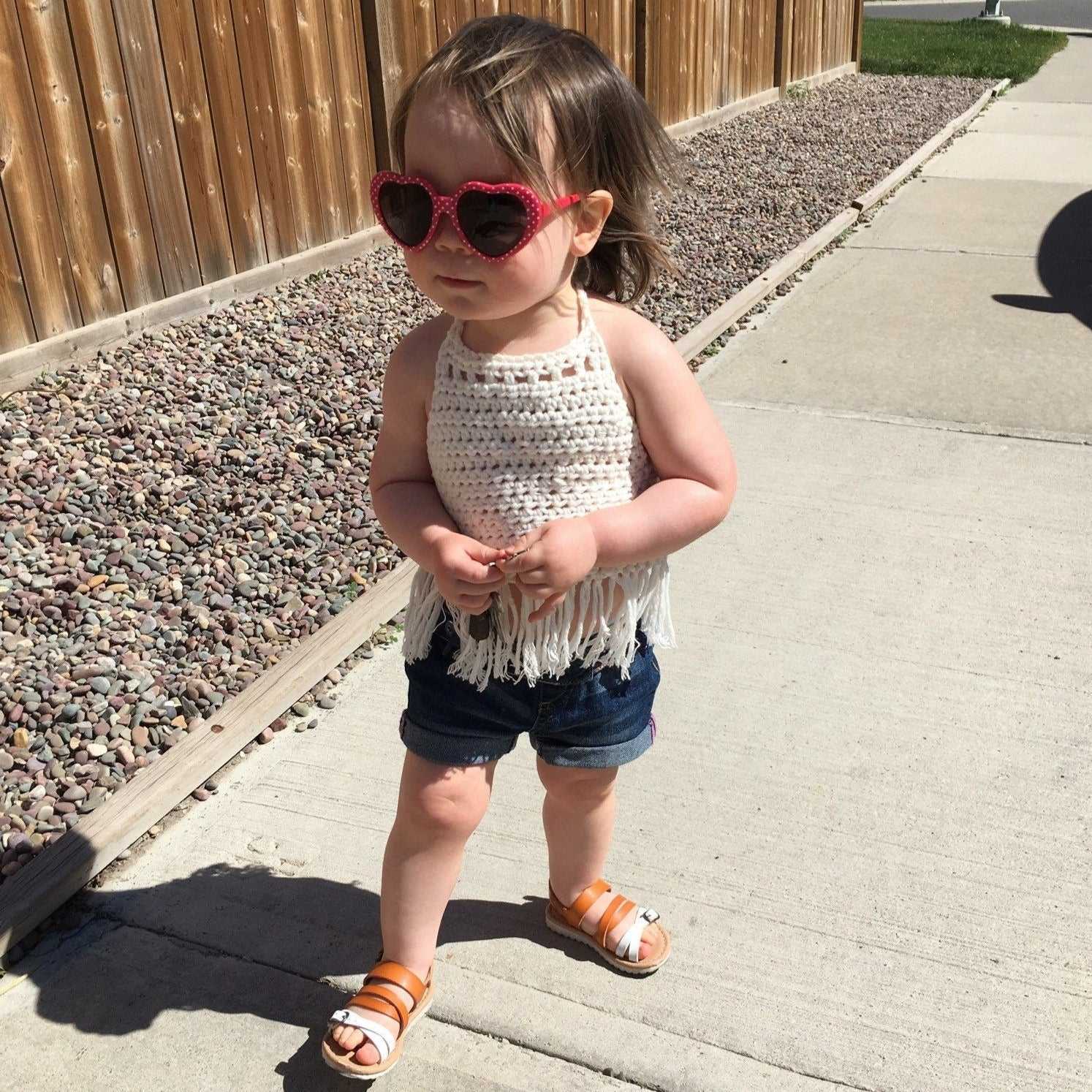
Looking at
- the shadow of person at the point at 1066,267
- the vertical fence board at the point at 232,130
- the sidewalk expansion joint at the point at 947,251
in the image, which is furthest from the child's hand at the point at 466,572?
the sidewalk expansion joint at the point at 947,251

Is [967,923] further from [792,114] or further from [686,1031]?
[792,114]

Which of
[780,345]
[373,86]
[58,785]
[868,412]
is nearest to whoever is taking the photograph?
[58,785]

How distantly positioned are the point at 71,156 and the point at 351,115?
1.85 m

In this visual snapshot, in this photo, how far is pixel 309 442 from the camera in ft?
13.9

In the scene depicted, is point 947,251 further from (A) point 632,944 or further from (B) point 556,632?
(B) point 556,632

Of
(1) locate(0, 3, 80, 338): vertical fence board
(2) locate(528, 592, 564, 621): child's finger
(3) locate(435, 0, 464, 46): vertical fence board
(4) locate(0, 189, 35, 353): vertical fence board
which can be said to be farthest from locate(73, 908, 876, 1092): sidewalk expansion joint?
(3) locate(435, 0, 464, 46): vertical fence board

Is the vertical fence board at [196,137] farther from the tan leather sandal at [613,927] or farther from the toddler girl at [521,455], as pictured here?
the tan leather sandal at [613,927]

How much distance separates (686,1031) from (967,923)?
1.94 feet

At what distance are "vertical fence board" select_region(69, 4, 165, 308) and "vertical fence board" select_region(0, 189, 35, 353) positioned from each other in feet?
1.69

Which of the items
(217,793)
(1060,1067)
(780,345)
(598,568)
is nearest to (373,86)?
(780,345)

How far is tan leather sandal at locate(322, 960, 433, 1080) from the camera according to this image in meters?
1.98

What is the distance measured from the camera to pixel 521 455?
1.88 metres

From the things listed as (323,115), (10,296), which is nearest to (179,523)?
(10,296)

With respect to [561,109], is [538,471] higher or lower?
lower
